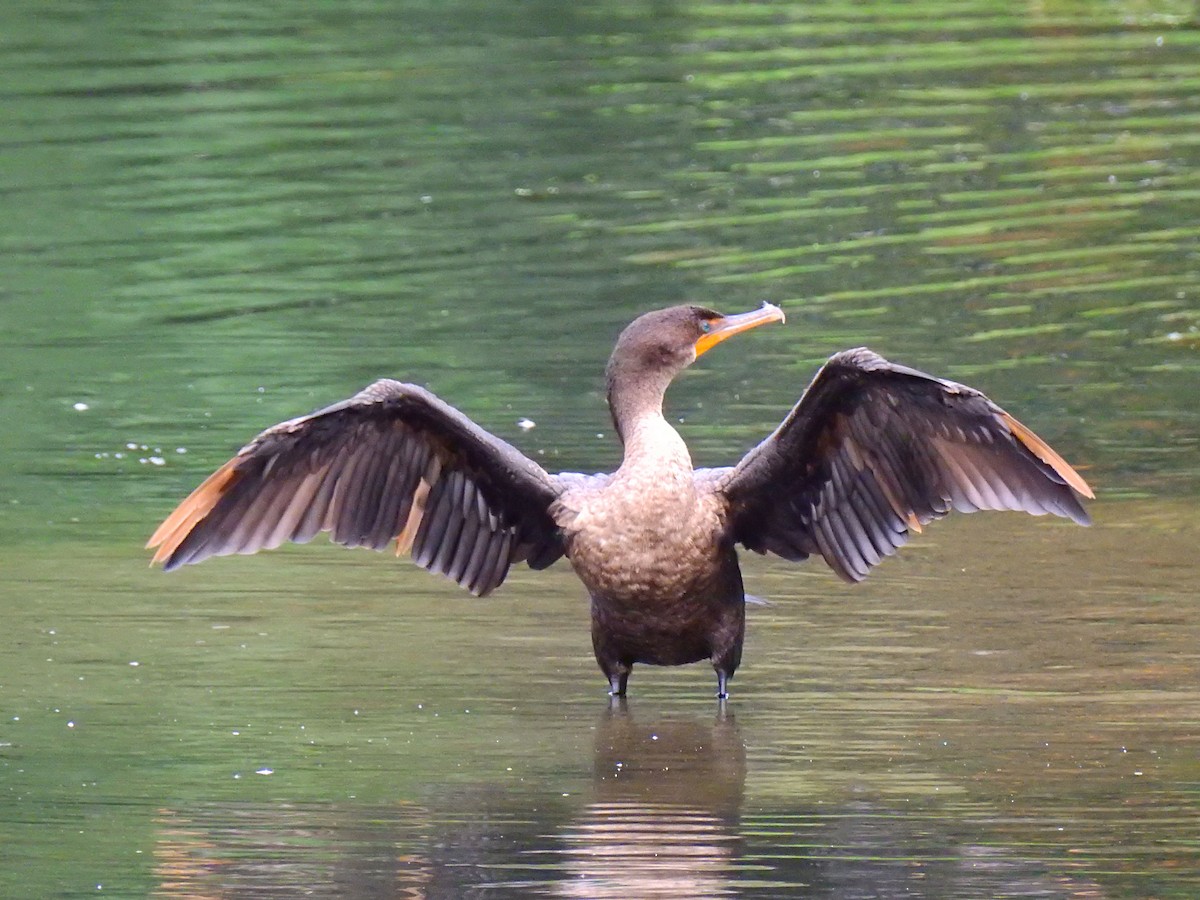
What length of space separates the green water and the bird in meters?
0.41

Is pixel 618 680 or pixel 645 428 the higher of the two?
pixel 645 428

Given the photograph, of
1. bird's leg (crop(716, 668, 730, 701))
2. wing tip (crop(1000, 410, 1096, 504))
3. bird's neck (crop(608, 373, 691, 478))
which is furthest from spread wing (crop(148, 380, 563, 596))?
wing tip (crop(1000, 410, 1096, 504))

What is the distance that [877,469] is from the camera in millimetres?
7172

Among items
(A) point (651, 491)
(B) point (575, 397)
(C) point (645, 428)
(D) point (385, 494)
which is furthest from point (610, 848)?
(B) point (575, 397)

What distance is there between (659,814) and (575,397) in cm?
490

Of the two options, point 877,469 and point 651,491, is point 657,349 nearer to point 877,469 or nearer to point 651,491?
point 651,491

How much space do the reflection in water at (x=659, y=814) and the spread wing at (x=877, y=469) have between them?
2.08 ft

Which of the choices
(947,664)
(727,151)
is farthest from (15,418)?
(727,151)

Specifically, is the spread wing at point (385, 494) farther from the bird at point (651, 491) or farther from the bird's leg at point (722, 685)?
the bird's leg at point (722, 685)

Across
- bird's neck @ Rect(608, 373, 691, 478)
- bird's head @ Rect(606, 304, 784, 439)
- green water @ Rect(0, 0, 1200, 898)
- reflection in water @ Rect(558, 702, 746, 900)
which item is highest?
bird's head @ Rect(606, 304, 784, 439)

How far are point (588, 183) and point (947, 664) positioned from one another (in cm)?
897

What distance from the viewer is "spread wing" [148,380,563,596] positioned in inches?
281

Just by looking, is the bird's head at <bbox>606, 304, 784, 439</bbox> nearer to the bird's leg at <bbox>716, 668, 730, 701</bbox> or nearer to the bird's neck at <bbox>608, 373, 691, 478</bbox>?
the bird's neck at <bbox>608, 373, 691, 478</bbox>

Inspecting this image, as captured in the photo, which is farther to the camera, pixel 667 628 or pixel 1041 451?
pixel 667 628
